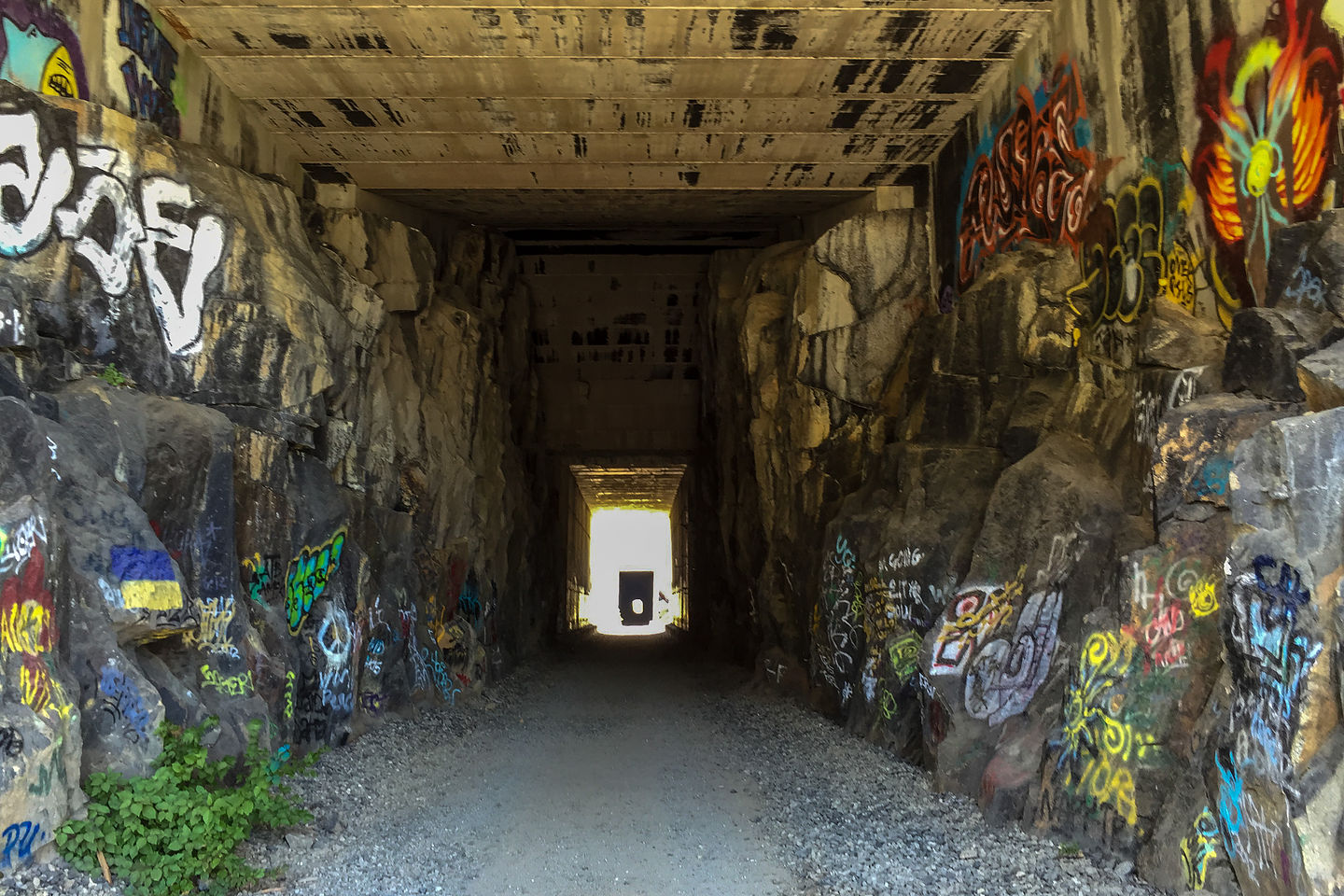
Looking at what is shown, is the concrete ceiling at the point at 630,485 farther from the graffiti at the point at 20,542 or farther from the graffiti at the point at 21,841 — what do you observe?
the graffiti at the point at 21,841

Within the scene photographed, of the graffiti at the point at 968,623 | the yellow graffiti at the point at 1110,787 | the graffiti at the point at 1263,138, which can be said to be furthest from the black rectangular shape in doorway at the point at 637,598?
the graffiti at the point at 1263,138

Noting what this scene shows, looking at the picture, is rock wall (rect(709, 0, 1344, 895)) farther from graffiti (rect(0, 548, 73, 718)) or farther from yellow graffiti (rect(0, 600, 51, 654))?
yellow graffiti (rect(0, 600, 51, 654))

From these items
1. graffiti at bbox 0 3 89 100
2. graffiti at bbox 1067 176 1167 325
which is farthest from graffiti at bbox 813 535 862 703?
graffiti at bbox 0 3 89 100

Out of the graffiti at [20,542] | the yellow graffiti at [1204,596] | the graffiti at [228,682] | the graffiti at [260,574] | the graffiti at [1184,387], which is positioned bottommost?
the graffiti at [228,682]

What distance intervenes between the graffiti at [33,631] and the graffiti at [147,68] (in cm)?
528

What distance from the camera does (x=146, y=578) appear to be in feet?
23.7

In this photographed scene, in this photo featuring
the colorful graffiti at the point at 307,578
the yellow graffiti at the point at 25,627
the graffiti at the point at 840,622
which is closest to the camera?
the yellow graffiti at the point at 25,627

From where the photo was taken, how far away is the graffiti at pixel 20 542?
5.73 m

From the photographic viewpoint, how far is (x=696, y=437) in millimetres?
23375

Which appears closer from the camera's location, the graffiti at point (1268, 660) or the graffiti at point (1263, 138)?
the graffiti at point (1268, 660)

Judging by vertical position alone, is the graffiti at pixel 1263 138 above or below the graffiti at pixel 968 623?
above

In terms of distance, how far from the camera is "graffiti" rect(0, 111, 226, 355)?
819cm

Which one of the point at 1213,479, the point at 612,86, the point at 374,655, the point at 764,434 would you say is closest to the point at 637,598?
the point at 764,434

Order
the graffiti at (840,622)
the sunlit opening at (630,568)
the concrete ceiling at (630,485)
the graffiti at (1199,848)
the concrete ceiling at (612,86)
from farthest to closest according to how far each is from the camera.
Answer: the sunlit opening at (630,568)
the concrete ceiling at (630,485)
the graffiti at (840,622)
the concrete ceiling at (612,86)
the graffiti at (1199,848)
